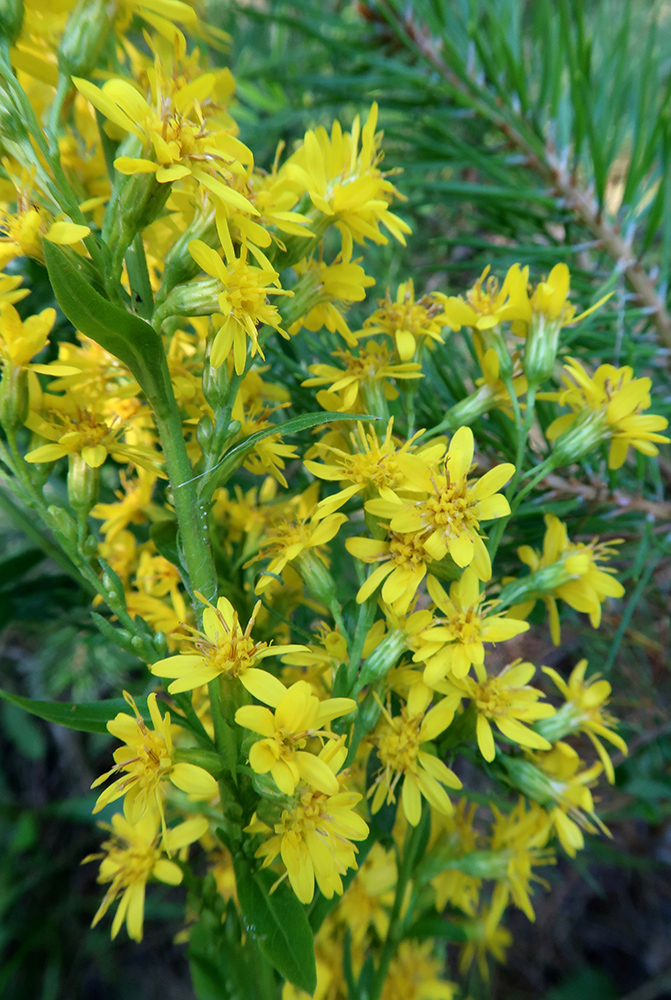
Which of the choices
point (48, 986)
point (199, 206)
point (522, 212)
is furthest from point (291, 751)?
point (48, 986)

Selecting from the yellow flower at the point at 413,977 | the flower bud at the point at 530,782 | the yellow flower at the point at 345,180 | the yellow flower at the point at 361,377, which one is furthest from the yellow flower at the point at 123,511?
the yellow flower at the point at 413,977

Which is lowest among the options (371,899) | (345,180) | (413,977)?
(413,977)

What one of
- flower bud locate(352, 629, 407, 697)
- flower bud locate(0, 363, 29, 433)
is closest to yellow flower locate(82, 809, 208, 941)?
flower bud locate(352, 629, 407, 697)

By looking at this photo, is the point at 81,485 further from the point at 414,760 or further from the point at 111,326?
the point at 414,760

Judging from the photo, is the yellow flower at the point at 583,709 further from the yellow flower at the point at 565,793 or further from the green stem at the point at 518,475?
the green stem at the point at 518,475

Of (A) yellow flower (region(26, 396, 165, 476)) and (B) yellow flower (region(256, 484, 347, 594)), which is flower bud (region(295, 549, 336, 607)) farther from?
(A) yellow flower (region(26, 396, 165, 476))

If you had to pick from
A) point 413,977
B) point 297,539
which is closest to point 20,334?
point 297,539

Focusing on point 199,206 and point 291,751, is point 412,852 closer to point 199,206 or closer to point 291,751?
point 291,751
